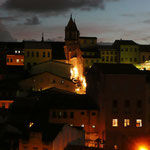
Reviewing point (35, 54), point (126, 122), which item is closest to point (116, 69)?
point (126, 122)

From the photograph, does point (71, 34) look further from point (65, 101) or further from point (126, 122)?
point (126, 122)

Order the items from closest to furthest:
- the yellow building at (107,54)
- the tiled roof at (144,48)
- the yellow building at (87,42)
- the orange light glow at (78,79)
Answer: the orange light glow at (78,79)
the yellow building at (107,54)
the yellow building at (87,42)
the tiled roof at (144,48)

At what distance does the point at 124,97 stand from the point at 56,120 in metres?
9.74

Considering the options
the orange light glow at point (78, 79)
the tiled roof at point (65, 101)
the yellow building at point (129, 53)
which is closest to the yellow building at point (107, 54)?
the yellow building at point (129, 53)

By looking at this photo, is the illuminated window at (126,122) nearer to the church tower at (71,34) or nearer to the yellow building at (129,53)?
the yellow building at (129,53)

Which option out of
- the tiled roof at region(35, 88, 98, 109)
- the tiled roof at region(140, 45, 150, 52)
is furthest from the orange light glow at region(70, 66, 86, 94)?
the tiled roof at region(140, 45, 150, 52)

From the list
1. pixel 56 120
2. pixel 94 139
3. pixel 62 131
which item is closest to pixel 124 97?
pixel 94 139

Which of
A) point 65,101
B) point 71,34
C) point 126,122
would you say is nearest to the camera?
point 126,122

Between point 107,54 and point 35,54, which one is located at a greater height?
point 107,54

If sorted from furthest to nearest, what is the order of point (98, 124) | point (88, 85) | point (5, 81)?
point (5, 81)
point (88, 85)
point (98, 124)

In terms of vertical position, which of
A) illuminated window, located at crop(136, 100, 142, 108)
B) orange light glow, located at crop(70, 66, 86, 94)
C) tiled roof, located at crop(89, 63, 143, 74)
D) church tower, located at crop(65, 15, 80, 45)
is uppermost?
church tower, located at crop(65, 15, 80, 45)

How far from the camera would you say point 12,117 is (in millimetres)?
42781

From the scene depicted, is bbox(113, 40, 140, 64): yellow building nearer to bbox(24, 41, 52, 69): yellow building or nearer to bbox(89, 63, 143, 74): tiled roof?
bbox(24, 41, 52, 69): yellow building

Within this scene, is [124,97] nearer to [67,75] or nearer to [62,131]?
[62,131]
